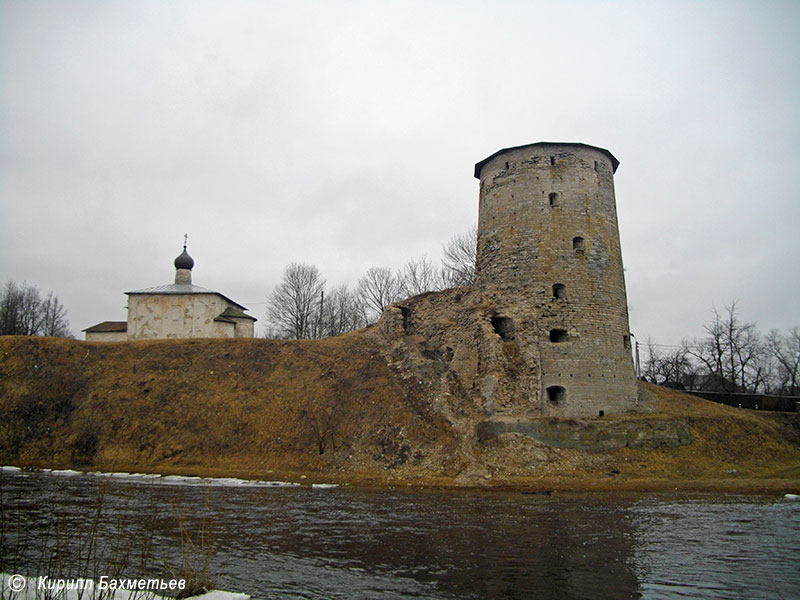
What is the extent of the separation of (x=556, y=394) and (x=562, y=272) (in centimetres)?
545

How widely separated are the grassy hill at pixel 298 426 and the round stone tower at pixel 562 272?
2566 millimetres

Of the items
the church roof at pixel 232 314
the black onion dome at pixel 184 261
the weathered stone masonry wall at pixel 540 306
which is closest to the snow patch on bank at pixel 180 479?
the weathered stone masonry wall at pixel 540 306

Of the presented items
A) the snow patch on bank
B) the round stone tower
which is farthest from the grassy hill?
the round stone tower

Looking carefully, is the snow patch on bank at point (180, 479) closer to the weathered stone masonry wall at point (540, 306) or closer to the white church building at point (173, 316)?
the weathered stone masonry wall at point (540, 306)

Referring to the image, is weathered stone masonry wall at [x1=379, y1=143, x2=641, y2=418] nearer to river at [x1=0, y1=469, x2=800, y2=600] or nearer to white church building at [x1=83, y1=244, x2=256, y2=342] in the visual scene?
river at [x1=0, y1=469, x2=800, y2=600]

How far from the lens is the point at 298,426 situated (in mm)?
24531

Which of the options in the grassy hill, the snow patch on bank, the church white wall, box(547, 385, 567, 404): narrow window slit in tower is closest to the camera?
the snow patch on bank

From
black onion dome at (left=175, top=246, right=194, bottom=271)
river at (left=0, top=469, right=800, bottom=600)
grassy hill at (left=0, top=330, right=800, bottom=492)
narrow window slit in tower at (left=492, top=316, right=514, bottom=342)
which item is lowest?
river at (left=0, top=469, right=800, bottom=600)

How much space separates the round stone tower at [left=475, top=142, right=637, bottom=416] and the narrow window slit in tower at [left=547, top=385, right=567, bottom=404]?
44 millimetres

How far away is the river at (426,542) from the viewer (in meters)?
7.86

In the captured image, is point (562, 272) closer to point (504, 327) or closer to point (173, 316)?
point (504, 327)

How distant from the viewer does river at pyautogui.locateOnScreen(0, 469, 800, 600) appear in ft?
25.8

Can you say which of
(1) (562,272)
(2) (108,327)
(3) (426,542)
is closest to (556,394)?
(1) (562,272)

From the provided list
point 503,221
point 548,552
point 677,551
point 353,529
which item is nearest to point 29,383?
point 353,529
